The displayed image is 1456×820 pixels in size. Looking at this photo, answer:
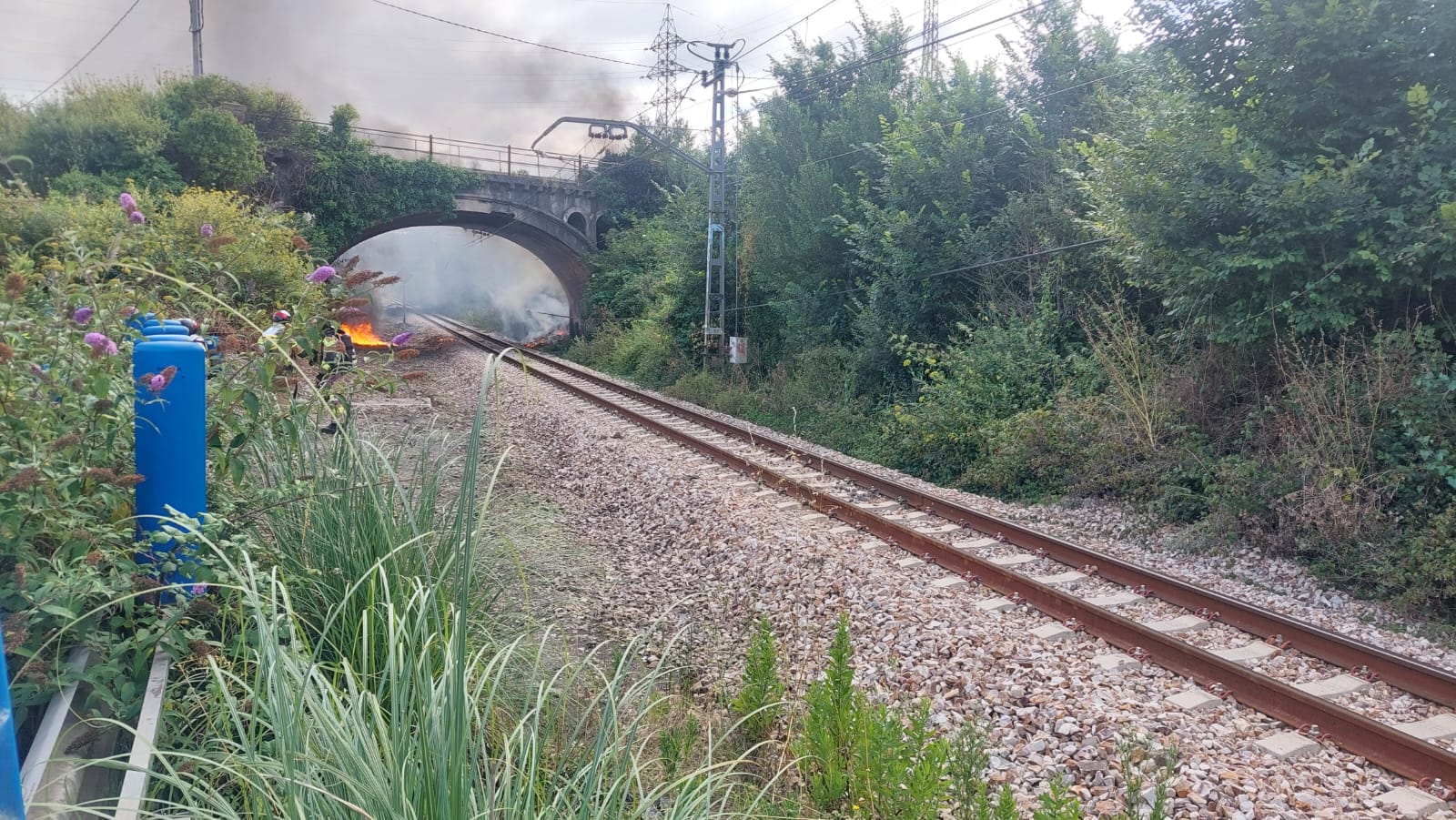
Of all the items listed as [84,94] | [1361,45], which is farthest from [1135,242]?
[84,94]

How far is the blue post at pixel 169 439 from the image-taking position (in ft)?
9.85

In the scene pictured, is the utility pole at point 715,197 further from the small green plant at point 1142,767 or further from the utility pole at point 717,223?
the small green plant at point 1142,767

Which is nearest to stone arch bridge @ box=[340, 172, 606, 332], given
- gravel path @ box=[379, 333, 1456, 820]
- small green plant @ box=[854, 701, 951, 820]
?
gravel path @ box=[379, 333, 1456, 820]

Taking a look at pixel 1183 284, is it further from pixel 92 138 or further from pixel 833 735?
pixel 92 138

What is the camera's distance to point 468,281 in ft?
169

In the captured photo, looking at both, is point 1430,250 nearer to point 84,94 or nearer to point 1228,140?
point 1228,140

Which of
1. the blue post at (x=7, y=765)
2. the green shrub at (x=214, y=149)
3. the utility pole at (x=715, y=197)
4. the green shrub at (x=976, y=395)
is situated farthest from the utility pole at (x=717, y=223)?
the blue post at (x=7, y=765)

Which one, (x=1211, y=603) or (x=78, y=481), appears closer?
(x=78, y=481)

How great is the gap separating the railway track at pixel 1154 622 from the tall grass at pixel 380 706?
0.87 metres

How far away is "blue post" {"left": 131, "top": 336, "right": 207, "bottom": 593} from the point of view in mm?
3002

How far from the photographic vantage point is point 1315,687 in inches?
180

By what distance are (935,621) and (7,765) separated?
463 centimetres

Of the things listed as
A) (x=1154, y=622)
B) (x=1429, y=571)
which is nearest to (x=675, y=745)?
(x=1154, y=622)

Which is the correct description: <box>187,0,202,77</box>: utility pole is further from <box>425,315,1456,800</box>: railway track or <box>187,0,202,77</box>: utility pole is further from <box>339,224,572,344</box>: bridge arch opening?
<box>425,315,1456,800</box>: railway track
